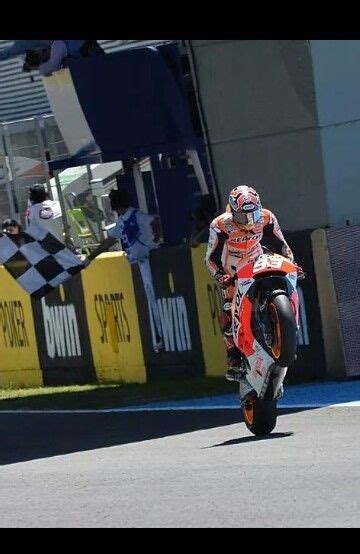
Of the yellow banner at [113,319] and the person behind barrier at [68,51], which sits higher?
the person behind barrier at [68,51]

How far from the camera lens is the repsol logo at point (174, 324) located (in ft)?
49.3

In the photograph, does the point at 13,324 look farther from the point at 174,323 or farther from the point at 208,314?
the point at 208,314

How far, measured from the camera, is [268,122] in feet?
47.5

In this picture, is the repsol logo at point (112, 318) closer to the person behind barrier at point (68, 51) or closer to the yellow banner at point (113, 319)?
the yellow banner at point (113, 319)

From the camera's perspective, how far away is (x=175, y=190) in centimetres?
1764

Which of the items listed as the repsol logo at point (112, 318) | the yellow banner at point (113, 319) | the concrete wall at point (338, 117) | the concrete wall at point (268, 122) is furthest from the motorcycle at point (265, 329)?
the repsol logo at point (112, 318)

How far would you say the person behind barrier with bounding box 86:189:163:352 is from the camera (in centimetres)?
1534

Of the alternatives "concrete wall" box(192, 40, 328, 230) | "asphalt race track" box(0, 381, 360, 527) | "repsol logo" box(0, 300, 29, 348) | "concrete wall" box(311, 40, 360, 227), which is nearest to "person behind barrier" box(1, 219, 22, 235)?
"repsol logo" box(0, 300, 29, 348)

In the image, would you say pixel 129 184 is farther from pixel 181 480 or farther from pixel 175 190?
pixel 181 480

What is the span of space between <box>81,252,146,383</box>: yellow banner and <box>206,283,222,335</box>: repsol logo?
1228 mm

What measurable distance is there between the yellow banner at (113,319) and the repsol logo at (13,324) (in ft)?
4.46

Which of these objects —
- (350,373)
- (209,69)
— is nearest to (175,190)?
(209,69)

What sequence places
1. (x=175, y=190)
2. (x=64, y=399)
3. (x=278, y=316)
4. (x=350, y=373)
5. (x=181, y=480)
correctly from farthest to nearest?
(x=175, y=190)
(x=64, y=399)
(x=350, y=373)
(x=278, y=316)
(x=181, y=480)

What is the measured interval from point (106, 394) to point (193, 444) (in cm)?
458
